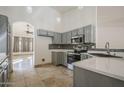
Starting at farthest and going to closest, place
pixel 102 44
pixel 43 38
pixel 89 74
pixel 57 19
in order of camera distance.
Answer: pixel 57 19 < pixel 43 38 < pixel 102 44 < pixel 89 74

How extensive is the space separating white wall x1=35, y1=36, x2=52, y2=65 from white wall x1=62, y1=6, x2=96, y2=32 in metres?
1.35

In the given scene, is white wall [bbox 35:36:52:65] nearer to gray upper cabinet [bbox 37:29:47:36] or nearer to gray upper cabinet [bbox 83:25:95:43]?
gray upper cabinet [bbox 37:29:47:36]

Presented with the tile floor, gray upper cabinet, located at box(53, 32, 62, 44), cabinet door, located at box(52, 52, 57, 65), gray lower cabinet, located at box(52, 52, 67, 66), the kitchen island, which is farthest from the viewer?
gray upper cabinet, located at box(53, 32, 62, 44)

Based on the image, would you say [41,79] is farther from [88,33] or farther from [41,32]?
[41,32]

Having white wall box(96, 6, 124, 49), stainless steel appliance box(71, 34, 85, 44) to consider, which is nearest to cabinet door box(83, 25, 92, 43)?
stainless steel appliance box(71, 34, 85, 44)

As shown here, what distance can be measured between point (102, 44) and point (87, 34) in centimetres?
114

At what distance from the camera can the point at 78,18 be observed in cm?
538

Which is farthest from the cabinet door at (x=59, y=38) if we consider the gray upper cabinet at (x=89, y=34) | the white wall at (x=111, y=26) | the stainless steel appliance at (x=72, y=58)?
the white wall at (x=111, y=26)

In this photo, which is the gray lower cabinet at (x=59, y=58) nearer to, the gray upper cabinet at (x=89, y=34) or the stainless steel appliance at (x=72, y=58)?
the stainless steel appliance at (x=72, y=58)

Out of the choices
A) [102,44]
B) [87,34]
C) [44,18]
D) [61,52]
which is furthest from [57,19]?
[102,44]

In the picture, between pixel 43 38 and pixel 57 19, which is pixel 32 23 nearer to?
pixel 43 38

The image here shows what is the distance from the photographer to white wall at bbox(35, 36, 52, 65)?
5.56m

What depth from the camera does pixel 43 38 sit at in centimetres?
582
